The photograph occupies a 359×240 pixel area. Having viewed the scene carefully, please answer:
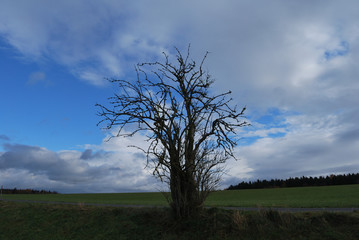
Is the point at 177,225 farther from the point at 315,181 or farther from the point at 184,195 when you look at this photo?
the point at 315,181

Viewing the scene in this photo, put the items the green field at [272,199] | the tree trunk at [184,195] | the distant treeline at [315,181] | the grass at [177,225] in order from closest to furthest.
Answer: the grass at [177,225]
the tree trunk at [184,195]
the green field at [272,199]
the distant treeline at [315,181]

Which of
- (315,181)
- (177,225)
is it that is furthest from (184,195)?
(315,181)

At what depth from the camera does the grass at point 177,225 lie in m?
9.10

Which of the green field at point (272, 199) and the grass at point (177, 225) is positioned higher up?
the green field at point (272, 199)

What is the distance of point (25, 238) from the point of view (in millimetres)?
13219

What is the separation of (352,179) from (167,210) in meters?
73.1

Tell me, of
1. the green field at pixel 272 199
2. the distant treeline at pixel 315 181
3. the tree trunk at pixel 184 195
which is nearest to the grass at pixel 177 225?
the tree trunk at pixel 184 195

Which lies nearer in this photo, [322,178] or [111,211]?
[111,211]

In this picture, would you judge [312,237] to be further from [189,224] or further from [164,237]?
[164,237]

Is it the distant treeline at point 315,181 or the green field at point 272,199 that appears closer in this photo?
the green field at point 272,199

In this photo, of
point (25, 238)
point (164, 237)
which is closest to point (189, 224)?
point (164, 237)

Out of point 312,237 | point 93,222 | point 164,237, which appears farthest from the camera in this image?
point 93,222

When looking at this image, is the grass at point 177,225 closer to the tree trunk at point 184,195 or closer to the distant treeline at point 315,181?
the tree trunk at point 184,195

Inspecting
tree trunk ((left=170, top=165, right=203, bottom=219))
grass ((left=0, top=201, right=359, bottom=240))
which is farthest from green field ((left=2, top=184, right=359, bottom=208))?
tree trunk ((left=170, top=165, right=203, bottom=219))
